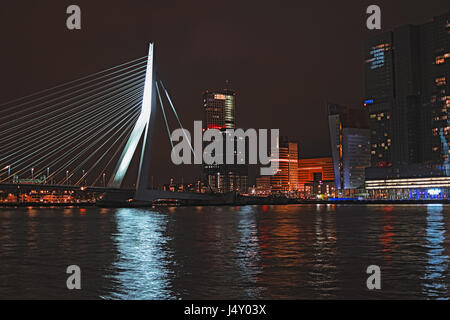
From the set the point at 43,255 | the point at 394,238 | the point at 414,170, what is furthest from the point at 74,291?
the point at 414,170

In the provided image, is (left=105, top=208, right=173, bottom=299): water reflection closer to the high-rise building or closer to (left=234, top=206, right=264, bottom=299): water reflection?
(left=234, top=206, right=264, bottom=299): water reflection

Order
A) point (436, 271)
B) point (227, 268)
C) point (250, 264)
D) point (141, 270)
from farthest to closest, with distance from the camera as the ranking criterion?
point (250, 264), point (227, 268), point (141, 270), point (436, 271)

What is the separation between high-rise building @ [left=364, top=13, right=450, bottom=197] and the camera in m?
174

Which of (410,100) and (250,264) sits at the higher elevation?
(410,100)

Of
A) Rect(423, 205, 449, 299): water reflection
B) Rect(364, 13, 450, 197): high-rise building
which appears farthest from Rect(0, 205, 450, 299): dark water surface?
Rect(364, 13, 450, 197): high-rise building

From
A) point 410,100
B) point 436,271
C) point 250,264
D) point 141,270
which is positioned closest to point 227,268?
point 250,264

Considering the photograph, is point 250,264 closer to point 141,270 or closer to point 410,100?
point 141,270

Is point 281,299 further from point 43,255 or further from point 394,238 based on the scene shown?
point 394,238

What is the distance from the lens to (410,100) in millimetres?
189375

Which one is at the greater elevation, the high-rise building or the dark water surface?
the high-rise building

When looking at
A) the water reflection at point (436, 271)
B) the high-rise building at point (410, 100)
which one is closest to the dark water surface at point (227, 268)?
the water reflection at point (436, 271)

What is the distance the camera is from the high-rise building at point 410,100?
A: 174 metres

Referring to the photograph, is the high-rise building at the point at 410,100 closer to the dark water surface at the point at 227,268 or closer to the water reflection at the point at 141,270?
the dark water surface at the point at 227,268

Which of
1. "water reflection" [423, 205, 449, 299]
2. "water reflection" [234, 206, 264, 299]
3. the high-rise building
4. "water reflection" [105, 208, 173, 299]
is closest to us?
"water reflection" [423, 205, 449, 299]
